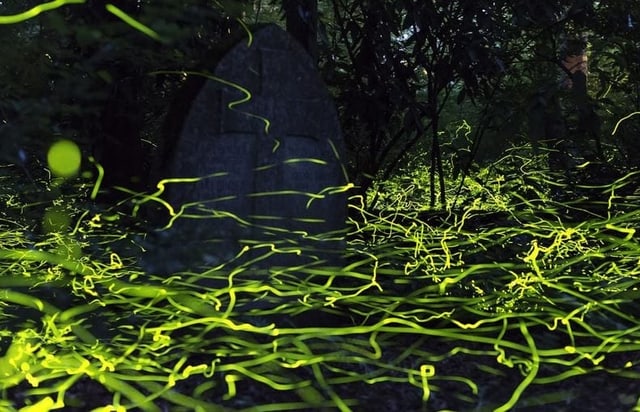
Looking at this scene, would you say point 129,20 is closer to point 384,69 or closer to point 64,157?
point 64,157

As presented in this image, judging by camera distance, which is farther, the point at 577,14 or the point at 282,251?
the point at 577,14

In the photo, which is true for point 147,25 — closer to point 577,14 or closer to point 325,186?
point 325,186

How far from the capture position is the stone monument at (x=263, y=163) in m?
3.60

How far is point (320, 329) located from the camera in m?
3.30

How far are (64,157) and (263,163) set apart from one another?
1.07 meters

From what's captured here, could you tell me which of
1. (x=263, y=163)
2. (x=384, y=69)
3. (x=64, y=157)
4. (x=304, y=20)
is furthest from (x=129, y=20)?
(x=384, y=69)

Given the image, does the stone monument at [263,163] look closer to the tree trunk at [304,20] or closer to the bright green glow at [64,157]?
the bright green glow at [64,157]

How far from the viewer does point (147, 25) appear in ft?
11.4

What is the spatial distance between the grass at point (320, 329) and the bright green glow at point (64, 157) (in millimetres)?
344

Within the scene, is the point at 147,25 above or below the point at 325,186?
above

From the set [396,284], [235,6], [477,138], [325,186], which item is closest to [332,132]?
[325,186]

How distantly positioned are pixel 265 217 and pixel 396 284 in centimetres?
72

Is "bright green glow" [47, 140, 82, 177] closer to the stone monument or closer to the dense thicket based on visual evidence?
the dense thicket

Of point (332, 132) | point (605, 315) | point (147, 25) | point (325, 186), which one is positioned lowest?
point (605, 315)
